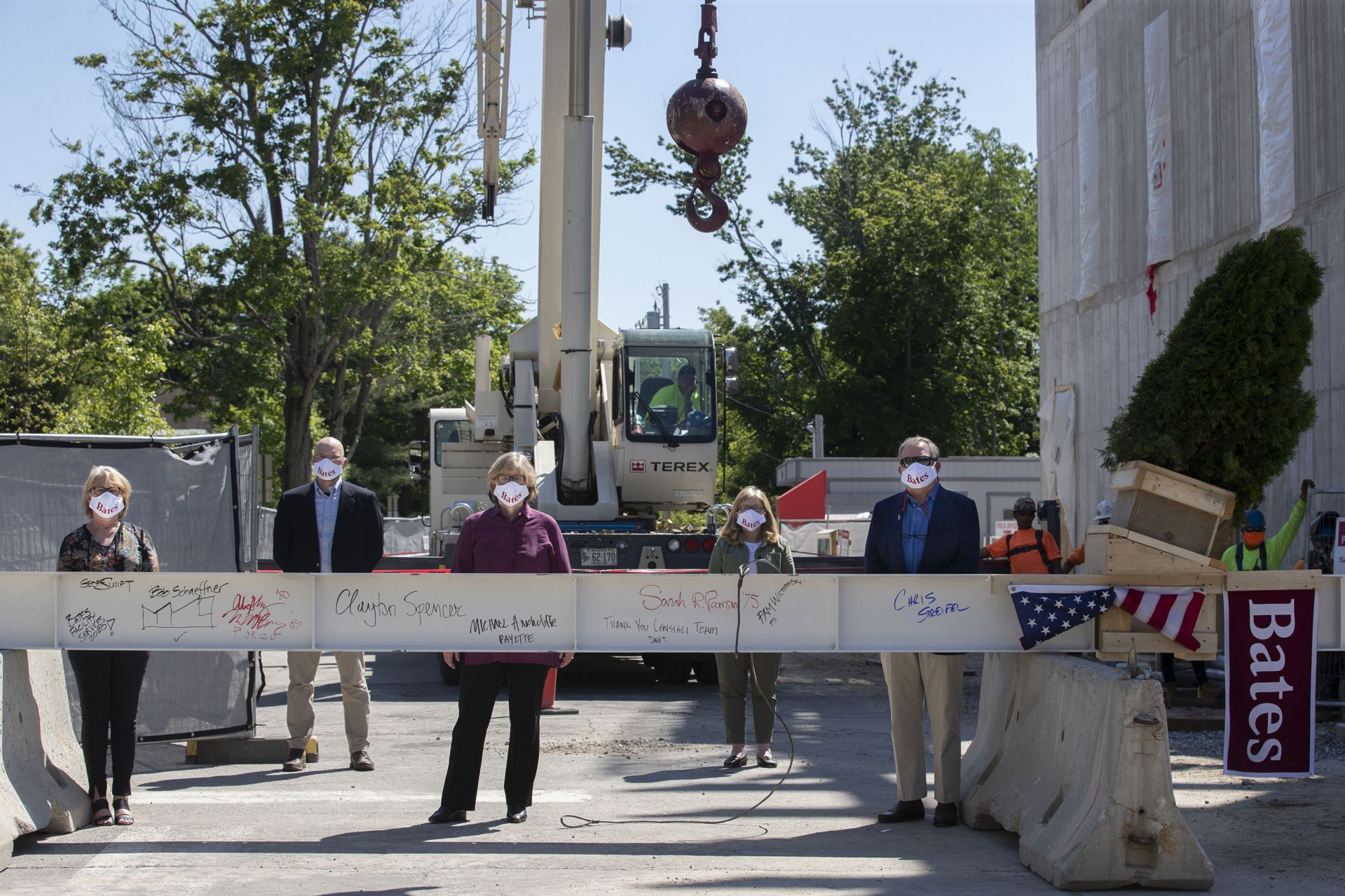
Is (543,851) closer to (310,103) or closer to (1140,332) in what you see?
(1140,332)

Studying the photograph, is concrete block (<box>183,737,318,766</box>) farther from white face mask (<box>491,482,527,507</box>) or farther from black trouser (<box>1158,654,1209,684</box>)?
black trouser (<box>1158,654,1209,684</box>)

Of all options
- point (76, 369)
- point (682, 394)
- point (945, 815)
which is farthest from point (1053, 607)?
point (76, 369)

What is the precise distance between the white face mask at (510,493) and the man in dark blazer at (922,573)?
180 cm

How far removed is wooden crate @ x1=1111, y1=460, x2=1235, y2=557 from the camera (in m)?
6.72

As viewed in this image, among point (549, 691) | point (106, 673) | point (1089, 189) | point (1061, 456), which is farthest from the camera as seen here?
point (1061, 456)

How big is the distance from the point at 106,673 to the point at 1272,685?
18.2 feet

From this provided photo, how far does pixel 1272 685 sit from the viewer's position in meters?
6.65

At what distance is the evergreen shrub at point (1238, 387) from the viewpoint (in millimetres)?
7059

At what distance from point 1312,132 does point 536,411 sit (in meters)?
8.29

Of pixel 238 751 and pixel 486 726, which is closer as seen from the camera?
pixel 486 726

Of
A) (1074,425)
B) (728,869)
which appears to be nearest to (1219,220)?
(1074,425)

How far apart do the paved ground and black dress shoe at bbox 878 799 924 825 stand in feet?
0.24

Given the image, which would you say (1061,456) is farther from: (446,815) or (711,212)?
(446,815)

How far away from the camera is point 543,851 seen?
22.4 feet
